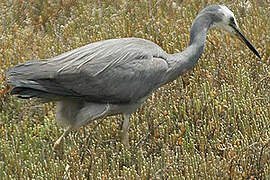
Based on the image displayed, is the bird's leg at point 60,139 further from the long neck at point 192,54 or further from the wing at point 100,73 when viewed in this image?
the long neck at point 192,54

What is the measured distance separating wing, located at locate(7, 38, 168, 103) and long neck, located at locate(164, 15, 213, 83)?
191mm

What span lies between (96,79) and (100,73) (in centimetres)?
6

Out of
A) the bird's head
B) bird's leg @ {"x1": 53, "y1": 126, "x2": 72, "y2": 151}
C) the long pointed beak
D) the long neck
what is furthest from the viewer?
the long pointed beak

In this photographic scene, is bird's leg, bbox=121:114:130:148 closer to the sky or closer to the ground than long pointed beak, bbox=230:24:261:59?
closer to the ground

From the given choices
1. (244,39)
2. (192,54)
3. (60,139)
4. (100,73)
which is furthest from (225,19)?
(60,139)

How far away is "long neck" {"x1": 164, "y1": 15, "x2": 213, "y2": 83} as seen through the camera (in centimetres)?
613

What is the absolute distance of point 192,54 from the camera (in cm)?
627

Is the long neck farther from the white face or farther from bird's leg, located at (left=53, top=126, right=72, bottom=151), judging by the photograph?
bird's leg, located at (left=53, top=126, right=72, bottom=151)

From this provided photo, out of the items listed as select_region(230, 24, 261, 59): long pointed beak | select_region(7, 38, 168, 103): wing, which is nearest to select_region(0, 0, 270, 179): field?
select_region(230, 24, 261, 59): long pointed beak

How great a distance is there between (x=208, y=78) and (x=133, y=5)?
7.40 ft

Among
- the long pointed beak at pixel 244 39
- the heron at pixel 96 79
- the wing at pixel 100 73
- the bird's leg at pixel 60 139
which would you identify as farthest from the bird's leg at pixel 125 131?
the long pointed beak at pixel 244 39

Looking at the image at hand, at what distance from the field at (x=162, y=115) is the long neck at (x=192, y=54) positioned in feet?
1.02

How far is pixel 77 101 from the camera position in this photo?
5.88 meters

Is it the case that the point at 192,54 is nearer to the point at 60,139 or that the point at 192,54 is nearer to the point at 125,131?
the point at 125,131
